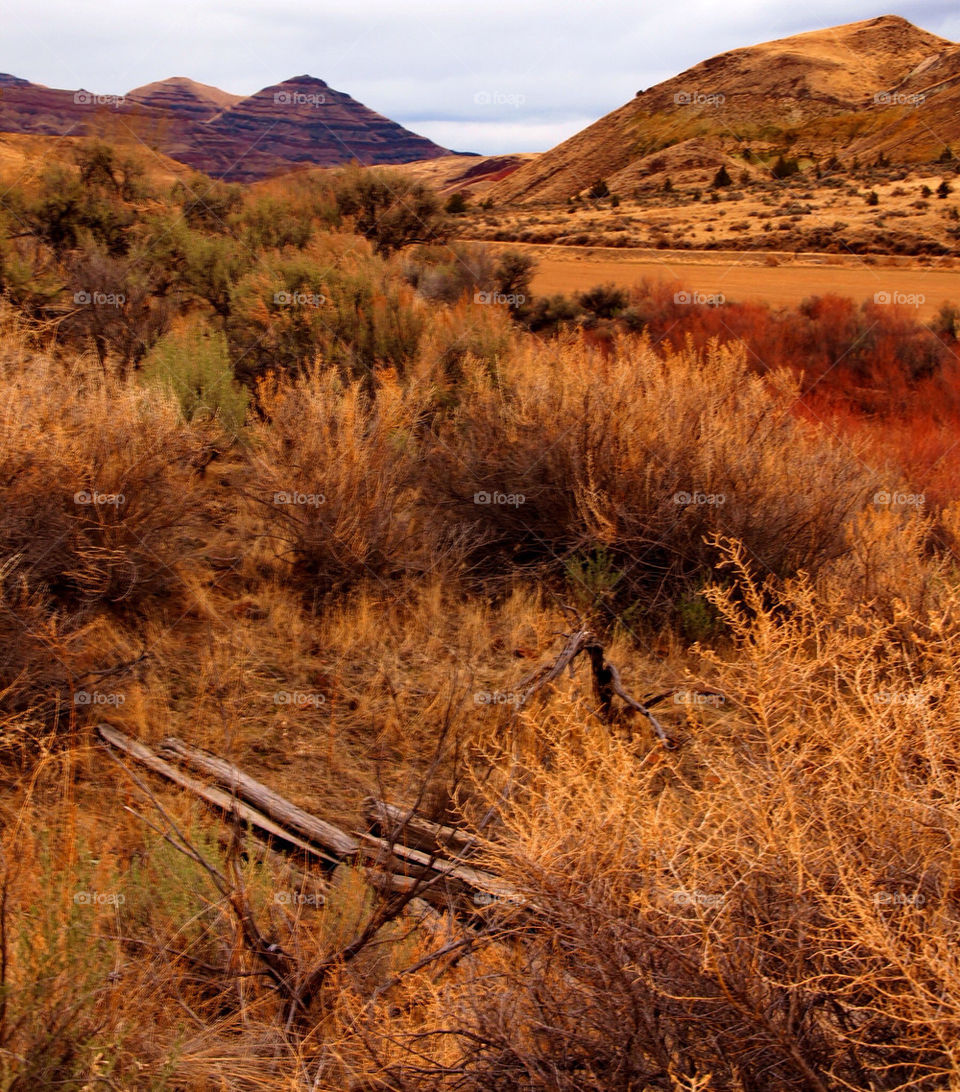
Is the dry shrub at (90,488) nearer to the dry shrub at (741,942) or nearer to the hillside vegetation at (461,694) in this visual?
the hillside vegetation at (461,694)

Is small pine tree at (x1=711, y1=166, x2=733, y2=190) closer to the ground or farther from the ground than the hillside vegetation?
farther from the ground

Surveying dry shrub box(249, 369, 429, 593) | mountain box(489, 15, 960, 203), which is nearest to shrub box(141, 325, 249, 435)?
dry shrub box(249, 369, 429, 593)

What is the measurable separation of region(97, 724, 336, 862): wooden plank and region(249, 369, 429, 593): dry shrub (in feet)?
5.96

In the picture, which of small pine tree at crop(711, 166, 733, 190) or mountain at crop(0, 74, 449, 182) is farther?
small pine tree at crop(711, 166, 733, 190)

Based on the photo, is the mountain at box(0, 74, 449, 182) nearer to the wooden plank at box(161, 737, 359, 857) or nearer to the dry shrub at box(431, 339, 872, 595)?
the dry shrub at box(431, 339, 872, 595)

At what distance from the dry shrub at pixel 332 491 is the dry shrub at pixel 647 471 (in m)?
0.74

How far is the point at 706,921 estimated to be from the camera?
6.27ft

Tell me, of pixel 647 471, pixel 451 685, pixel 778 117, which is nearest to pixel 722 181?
pixel 778 117

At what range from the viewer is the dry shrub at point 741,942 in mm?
1700

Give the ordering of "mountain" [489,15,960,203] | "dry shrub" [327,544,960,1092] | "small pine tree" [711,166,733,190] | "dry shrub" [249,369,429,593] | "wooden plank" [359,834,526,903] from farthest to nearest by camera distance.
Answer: "mountain" [489,15,960,203] < "small pine tree" [711,166,733,190] < "dry shrub" [249,369,429,593] < "wooden plank" [359,834,526,903] < "dry shrub" [327,544,960,1092]

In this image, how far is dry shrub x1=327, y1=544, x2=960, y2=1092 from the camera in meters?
1.70

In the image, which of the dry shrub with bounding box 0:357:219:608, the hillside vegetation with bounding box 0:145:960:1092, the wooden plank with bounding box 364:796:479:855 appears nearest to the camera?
the hillside vegetation with bounding box 0:145:960:1092

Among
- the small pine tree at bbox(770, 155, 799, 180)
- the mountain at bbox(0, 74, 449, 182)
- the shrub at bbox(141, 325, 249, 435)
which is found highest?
the small pine tree at bbox(770, 155, 799, 180)

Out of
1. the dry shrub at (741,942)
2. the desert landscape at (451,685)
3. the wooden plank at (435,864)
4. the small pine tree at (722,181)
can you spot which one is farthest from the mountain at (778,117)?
the dry shrub at (741,942)
